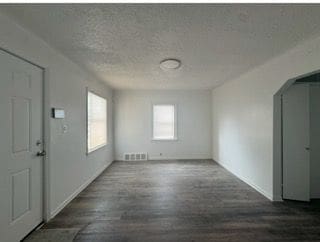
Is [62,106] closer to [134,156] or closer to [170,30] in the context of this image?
[170,30]

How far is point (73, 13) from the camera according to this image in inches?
84.7

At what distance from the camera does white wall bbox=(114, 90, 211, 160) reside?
7.69 metres

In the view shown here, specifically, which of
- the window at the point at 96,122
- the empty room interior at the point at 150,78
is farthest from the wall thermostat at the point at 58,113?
the window at the point at 96,122

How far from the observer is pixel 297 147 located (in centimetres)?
382

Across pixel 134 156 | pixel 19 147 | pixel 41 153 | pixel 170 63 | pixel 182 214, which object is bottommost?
pixel 182 214

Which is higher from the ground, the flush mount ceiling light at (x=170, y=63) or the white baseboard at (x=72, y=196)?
the flush mount ceiling light at (x=170, y=63)

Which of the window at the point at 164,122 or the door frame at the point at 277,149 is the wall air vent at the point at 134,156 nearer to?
the window at the point at 164,122

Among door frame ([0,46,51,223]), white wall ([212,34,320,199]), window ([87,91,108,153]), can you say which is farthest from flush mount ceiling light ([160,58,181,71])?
window ([87,91,108,153])

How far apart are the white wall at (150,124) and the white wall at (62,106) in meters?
2.64

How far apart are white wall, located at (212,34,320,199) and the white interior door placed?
0.23 m

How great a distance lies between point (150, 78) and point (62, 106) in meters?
2.47

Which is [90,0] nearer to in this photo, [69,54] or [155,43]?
[155,43]

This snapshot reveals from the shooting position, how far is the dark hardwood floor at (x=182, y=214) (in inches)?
106

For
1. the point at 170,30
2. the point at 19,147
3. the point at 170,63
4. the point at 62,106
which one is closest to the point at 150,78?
the point at 170,63
